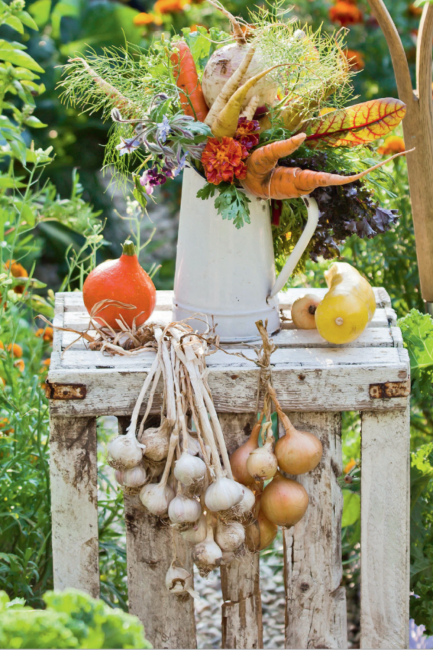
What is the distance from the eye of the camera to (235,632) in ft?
3.62

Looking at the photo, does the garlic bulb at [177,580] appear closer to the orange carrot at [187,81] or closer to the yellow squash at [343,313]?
the yellow squash at [343,313]

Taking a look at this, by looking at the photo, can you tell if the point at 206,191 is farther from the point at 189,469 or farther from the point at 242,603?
the point at 242,603

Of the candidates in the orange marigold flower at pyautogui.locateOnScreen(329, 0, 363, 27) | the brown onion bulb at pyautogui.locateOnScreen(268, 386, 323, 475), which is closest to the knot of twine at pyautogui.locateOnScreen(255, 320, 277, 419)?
the brown onion bulb at pyautogui.locateOnScreen(268, 386, 323, 475)

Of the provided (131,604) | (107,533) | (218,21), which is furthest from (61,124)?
(131,604)

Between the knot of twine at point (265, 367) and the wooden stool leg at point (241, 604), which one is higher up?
the knot of twine at point (265, 367)

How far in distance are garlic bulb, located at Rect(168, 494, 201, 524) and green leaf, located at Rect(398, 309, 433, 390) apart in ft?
1.66

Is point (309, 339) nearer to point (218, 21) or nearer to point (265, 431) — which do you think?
point (265, 431)

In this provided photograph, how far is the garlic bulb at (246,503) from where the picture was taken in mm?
899

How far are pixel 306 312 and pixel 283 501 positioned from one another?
0.34 metres

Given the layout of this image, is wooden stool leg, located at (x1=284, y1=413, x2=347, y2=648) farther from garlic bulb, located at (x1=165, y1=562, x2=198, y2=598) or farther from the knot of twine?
garlic bulb, located at (x1=165, y1=562, x2=198, y2=598)

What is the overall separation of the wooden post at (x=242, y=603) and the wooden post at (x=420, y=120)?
1.96 feet

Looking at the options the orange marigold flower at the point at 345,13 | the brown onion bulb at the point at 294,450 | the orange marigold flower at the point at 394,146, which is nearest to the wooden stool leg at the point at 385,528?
the brown onion bulb at the point at 294,450

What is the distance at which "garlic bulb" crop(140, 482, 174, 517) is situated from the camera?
0.90 metres

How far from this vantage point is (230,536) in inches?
35.2
